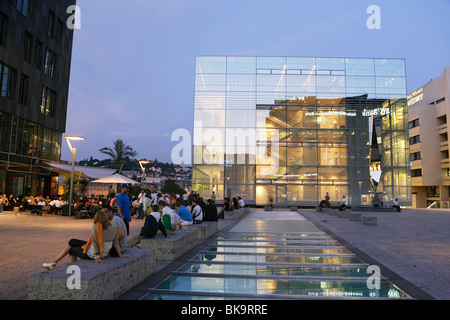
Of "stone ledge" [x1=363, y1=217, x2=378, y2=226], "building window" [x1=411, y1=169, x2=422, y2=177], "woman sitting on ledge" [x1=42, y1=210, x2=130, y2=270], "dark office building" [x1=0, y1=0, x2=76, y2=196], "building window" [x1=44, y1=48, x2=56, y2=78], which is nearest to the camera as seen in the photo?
"woman sitting on ledge" [x1=42, y1=210, x2=130, y2=270]

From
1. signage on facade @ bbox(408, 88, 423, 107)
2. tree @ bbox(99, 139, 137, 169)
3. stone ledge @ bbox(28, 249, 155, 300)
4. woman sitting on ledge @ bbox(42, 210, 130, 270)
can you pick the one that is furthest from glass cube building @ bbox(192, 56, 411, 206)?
stone ledge @ bbox(28, 249, 155, 300)

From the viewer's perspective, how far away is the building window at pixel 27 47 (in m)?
23.5

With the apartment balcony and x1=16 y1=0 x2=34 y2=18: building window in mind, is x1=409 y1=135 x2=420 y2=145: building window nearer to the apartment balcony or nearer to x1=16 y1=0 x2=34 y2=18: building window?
the apartment balcony

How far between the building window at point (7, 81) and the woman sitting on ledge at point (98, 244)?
2126 cm

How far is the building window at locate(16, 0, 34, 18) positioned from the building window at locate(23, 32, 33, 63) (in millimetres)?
1424

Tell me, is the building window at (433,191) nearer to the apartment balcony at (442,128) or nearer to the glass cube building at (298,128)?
the apartment balcony at (442,128)

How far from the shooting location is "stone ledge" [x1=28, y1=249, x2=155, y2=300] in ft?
12.5

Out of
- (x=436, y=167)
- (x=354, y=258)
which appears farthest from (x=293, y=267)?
(x=436, y=167)

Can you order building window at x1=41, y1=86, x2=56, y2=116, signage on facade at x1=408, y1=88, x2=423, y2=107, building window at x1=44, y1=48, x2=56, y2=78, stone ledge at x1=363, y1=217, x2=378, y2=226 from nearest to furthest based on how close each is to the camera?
1. stone ledge at x1=363, y1=217, x2=378, y2=226
2. building window at x1=41, y1=86, x2=56, y2=116
3. building window at x1=44, y1=48, x2=56, y2=78
4. signage on facade at x1=408, y1=88, x2=423, y2=107

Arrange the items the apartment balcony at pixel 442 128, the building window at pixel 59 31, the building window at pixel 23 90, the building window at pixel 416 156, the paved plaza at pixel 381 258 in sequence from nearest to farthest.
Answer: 1. the paved plaza at pixel 381 258
2. the building window at pixel 23 90
3. the building window at pixel 59 31
4. the apartment balcony at pixel 442 128
5. the building window at pixel 416 156

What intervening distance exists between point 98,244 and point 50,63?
89.6 feet

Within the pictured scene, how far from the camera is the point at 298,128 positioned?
39125mm

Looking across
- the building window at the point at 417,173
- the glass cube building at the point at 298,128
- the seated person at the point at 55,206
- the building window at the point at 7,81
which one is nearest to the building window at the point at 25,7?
the building window at the point at 7,81

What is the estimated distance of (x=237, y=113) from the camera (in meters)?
38.6
